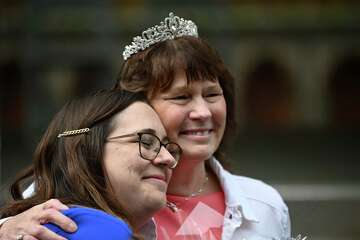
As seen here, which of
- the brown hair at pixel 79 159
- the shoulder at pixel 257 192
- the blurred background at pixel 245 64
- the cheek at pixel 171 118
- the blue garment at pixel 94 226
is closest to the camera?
the blue garment at pixel 94 226

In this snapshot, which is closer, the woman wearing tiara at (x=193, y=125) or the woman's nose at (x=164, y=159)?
the woman's nose at (x=164, y=159)

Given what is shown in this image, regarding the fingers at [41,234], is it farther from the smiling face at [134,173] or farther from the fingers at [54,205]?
the smiling face at [134,173]

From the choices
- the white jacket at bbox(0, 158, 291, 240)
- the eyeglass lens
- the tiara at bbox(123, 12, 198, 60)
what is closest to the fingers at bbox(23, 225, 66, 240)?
the eyeglass lens

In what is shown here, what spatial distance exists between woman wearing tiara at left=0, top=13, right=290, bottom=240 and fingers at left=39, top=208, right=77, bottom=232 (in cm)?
74

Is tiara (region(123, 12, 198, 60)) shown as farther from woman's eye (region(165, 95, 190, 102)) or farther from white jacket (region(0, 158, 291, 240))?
white jacket (region(0, 158, 291, 240))

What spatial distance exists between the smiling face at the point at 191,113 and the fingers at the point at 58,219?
81 centimetres

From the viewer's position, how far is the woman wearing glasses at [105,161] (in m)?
2.19

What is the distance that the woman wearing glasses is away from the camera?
219cm

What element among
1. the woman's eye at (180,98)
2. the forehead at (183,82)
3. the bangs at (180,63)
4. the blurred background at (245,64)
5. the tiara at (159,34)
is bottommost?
the blurred background at (245,64)

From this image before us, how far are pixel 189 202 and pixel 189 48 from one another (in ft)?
1.87

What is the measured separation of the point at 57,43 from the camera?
42.3 feet

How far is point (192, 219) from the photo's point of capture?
2.84 metres

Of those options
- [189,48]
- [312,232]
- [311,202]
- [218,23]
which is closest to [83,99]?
[189,48]

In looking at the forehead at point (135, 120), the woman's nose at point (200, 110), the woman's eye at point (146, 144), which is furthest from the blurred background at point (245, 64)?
the woman's eye at point (146, 144)
